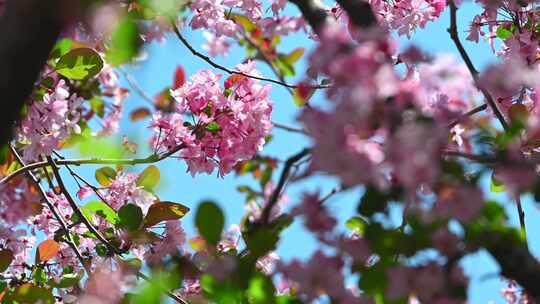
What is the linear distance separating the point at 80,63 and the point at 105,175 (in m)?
0.68

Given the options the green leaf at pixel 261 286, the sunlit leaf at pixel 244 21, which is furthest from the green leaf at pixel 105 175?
the green leaf at pixel 261 286

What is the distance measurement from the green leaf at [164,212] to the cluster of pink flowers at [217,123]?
0.19 m

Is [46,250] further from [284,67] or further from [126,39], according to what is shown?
[284,67]

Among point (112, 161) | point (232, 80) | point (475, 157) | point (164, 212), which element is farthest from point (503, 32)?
point (475, 157)

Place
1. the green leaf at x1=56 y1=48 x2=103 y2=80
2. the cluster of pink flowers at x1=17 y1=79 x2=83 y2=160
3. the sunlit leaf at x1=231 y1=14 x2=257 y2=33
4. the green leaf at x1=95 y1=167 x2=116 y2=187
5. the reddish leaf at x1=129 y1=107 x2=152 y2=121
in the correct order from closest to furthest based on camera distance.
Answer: the green leaf at x1=56 y1=48 x2=103 y2=80, the cluster of pink flowers at x1=17 y1=79 x2=83 y2=160, the green leaf at x1=95 y1=167 x2=116 y2=187, the sunlit leaf at x1=231 y1=14 x2=257 y2=33, the reddish leaf at x1=129 y1=107 x2=152 y2=121

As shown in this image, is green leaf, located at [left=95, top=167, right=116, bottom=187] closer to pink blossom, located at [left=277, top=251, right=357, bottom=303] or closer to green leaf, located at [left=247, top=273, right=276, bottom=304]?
green leaf, located at [left=247, top=273, right=276, bottom=304]

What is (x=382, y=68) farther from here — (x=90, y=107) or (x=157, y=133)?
(x=90, y=107)

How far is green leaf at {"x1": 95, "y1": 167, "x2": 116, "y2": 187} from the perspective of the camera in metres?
3.05

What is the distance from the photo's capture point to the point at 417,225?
119 centimetres

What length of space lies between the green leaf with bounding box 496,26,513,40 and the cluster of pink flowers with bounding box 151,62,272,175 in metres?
0.99

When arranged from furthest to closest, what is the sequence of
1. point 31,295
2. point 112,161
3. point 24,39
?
1. point 112,161
2. point 31,295
3. point 24,39

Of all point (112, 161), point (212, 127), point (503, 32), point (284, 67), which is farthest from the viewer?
point (284, 67)

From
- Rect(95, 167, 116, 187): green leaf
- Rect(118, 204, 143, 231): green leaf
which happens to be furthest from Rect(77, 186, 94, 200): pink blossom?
Rect(118, 204, 143, 231): green leaf

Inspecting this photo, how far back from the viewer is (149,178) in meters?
2.98
